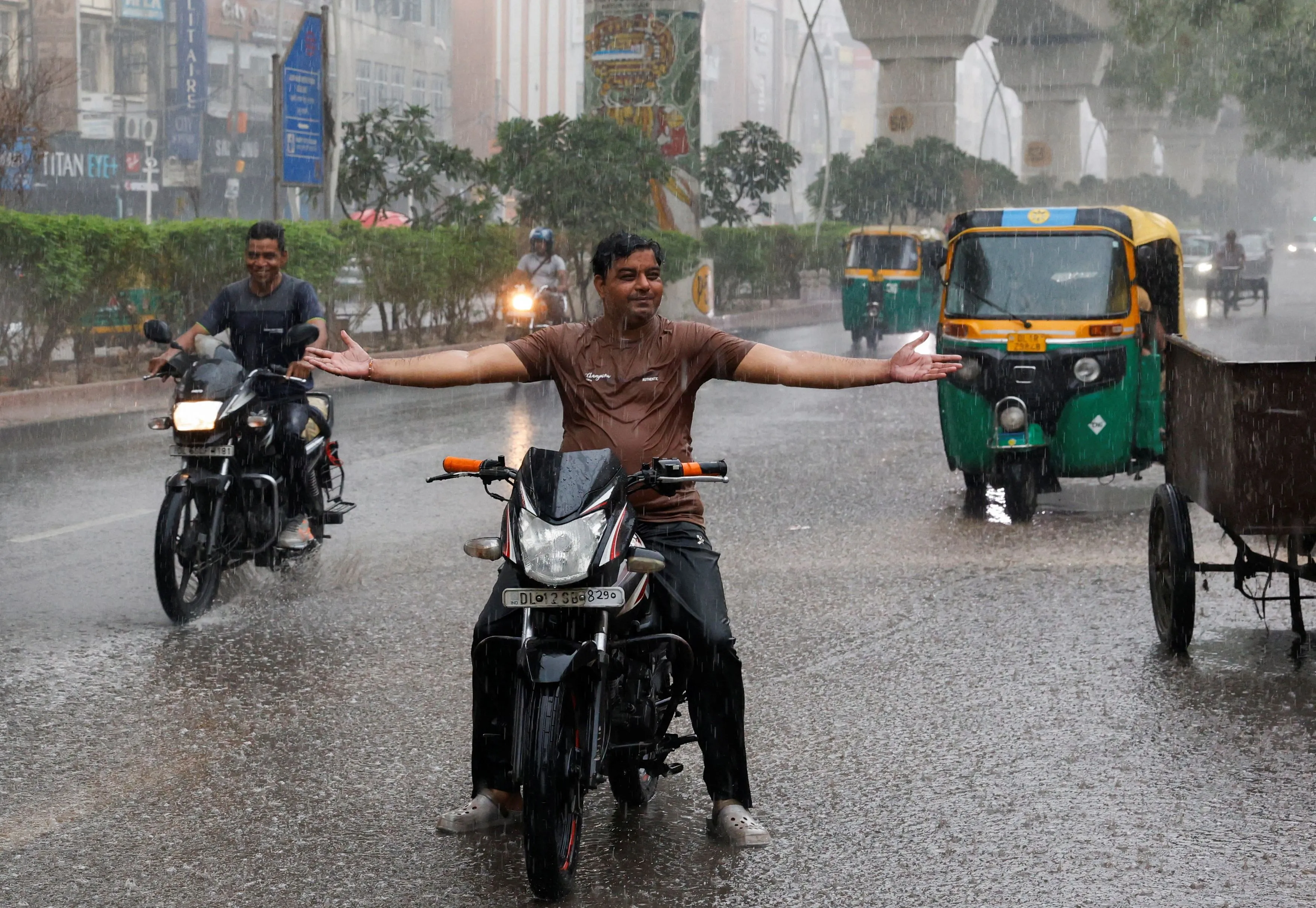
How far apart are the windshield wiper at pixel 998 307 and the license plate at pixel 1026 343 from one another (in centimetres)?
8

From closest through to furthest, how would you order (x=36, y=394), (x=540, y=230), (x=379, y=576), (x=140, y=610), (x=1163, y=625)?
(x=1163, y=625)
(x=140, y=610)
(x=379, y=576)
(x=36, y=394)
(x=540, y=230)

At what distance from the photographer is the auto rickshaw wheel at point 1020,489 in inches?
443

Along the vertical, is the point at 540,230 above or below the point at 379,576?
above

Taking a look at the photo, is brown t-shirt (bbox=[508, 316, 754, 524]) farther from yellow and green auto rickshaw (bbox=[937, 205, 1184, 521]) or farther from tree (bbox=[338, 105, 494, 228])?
tree (bbox=[338, 105, 494, 228])

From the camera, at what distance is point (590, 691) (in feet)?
15.1

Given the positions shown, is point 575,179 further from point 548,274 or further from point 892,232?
point 548,274

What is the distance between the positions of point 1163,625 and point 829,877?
3.15 metres

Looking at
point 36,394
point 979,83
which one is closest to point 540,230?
point 36,394

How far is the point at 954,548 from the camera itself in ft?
33.7

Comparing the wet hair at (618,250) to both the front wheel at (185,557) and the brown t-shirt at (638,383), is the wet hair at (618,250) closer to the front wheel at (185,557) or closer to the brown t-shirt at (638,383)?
the brown t-shirt at (638,383)

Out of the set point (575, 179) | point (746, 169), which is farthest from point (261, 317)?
point (746, 169)

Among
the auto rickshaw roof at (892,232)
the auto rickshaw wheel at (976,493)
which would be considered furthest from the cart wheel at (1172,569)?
the auto rickshaw roof at (892,232)

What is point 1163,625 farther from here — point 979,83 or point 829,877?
point 979,83

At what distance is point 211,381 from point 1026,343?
5.44 m
